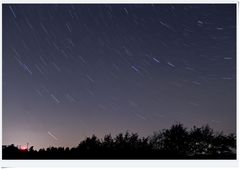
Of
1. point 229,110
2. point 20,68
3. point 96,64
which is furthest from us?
point 229,110

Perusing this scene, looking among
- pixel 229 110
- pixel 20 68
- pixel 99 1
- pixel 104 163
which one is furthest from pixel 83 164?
pixel 229 110

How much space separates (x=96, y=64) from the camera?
3322 mm

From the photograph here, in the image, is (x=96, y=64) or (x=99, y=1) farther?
(x=96, y=64)

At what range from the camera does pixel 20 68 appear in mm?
3121

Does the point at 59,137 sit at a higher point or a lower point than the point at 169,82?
lower

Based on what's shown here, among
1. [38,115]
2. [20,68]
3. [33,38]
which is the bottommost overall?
[38,115]

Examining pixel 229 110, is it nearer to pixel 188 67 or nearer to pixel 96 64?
pixel 188 67

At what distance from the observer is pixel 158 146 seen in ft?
10.3

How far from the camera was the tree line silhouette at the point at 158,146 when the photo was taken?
2727 mm

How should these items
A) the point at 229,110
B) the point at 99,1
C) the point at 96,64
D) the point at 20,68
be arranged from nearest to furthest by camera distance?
the point at 99,1
the point at 20,68
the point at 96,64
the point at 229,110

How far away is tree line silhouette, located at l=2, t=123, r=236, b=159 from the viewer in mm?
2727

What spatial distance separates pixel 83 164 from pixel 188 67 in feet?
5.40

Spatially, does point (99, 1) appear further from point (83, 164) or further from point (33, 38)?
point (33, 38)

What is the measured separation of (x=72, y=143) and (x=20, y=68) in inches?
27.1
